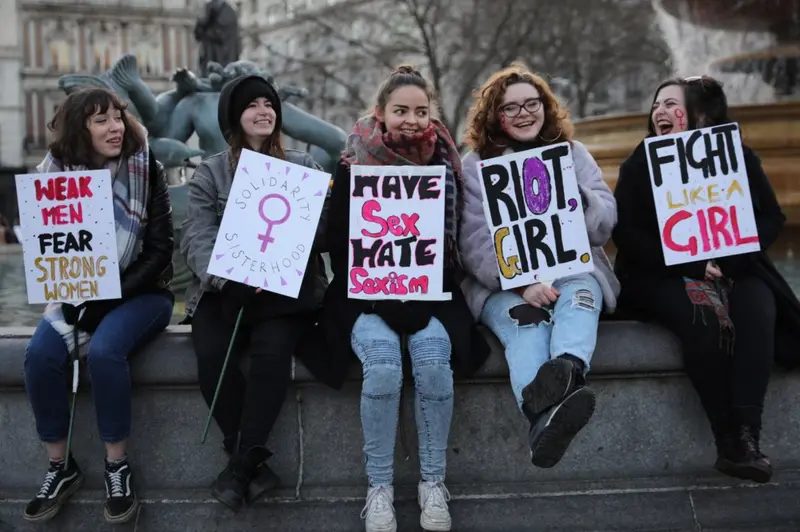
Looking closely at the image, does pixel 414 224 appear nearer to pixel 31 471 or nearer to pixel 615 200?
pixel 615 200

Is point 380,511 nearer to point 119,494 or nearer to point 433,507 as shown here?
point 433,507

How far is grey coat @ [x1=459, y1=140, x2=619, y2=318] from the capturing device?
371cm

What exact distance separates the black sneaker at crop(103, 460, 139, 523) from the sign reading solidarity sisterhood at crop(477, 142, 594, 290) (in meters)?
1.50

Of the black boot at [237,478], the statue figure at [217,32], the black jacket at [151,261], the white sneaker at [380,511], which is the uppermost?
the statue figure at [217,32]

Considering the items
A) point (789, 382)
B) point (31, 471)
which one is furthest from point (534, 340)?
point (31, 471)

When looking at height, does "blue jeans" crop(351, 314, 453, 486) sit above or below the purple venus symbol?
below

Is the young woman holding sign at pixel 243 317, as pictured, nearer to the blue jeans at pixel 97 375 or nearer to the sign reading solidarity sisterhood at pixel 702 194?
the blue jeans at pixel 97 375

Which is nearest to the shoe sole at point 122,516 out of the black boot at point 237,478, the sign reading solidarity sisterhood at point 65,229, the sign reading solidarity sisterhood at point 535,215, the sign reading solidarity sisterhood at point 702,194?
the black boot at point 237,478

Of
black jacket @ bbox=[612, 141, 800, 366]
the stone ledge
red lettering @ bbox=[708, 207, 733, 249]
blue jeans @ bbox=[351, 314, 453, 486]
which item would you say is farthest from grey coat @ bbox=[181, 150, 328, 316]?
red lettering @ bbox=[708, 207, 733, 249]

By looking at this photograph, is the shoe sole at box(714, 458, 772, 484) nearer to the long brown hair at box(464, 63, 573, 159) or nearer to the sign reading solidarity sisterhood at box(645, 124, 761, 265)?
the sign reading solidarity sisterhood at box(645, 124, 761, 265)

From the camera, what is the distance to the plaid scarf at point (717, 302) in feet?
11.4

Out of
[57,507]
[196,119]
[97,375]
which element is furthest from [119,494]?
[196,119]

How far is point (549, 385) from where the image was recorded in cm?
320

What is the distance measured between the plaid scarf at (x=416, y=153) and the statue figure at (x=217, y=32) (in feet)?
25.0
